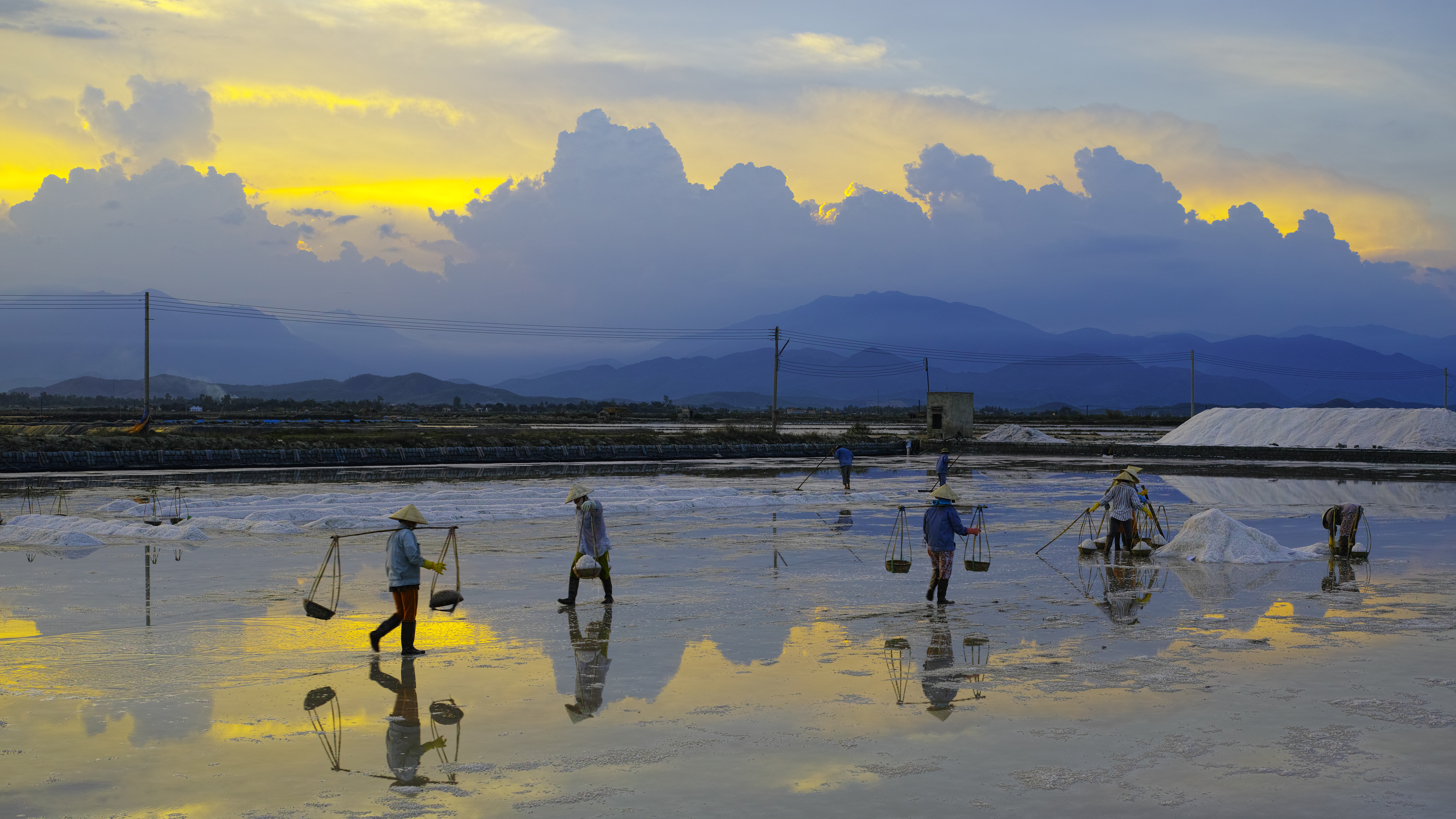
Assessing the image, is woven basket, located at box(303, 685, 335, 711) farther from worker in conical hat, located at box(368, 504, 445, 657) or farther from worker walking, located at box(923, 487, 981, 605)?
worker walking, located at box(923, 487, 981, 605)

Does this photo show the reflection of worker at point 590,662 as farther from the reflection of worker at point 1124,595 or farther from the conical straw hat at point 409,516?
the reflection of worker at point 1124,595

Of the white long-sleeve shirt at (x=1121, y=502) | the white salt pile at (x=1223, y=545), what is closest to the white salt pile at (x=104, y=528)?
the white long-sleeve shirt at (x=1121, y=502)

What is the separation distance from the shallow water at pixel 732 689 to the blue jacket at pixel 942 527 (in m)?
0.79

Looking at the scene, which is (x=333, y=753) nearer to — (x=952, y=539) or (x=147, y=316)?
(x=952, y=539)

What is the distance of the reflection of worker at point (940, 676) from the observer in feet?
28.2

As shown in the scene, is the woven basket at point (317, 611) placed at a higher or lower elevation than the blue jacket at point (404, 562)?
lower

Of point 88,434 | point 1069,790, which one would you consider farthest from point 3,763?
point 88,434

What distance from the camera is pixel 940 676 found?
959cm

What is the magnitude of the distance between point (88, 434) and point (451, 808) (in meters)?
47.6

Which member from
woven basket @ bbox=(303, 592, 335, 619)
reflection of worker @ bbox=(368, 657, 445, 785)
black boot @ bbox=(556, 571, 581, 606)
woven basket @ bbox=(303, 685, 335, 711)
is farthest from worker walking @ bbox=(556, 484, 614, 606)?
woven basket @ bbox=(303, 685, 335, 711)

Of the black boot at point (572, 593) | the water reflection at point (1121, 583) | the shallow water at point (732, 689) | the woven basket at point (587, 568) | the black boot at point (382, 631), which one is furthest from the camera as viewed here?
the water reflection at point (1121, 583)

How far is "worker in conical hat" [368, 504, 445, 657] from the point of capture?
10.2 m

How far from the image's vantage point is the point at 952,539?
1276cm

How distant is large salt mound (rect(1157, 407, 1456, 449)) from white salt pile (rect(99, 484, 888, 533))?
33781 mm
